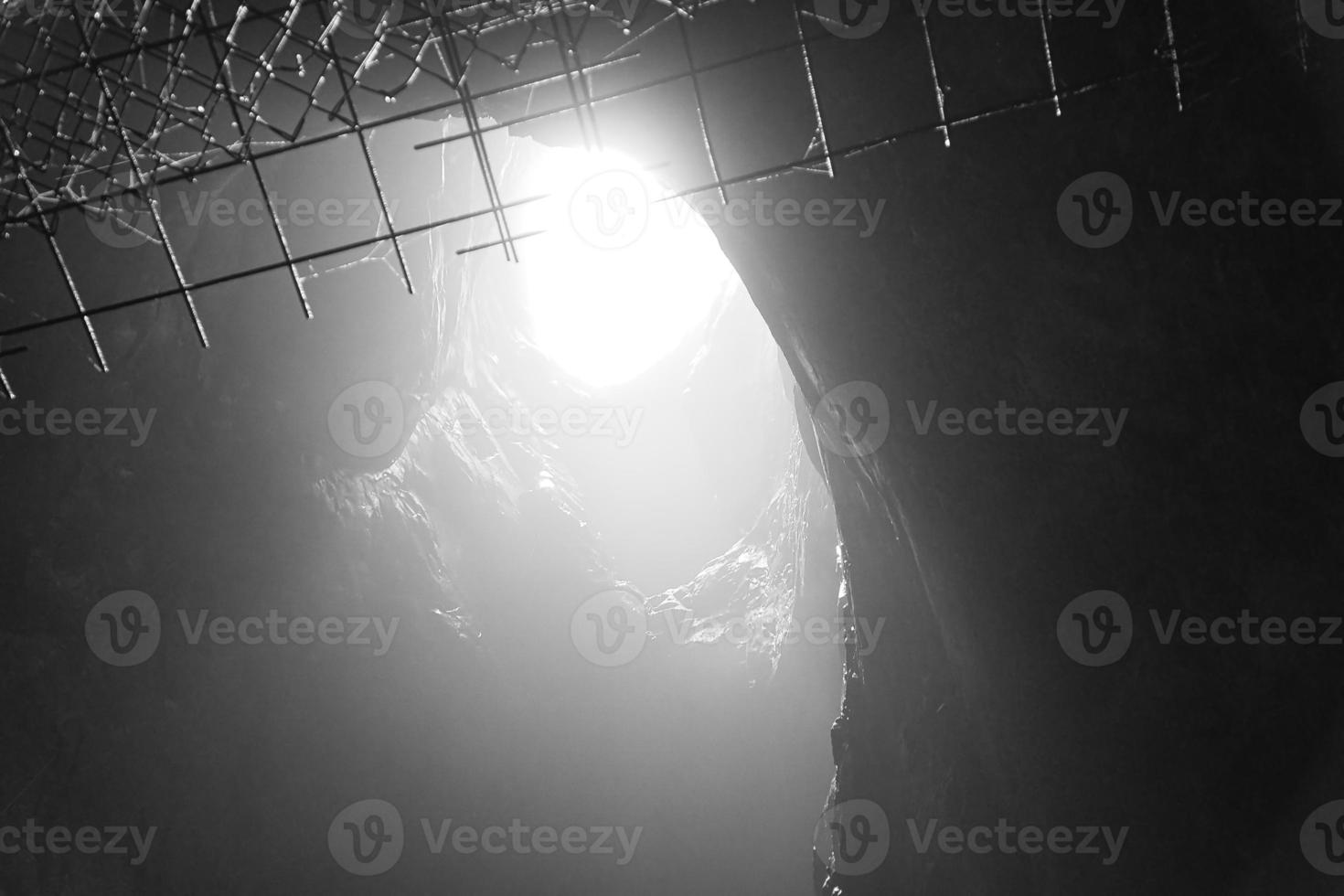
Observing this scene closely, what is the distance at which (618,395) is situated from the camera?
29703 mm

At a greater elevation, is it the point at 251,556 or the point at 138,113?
the point at 138,113

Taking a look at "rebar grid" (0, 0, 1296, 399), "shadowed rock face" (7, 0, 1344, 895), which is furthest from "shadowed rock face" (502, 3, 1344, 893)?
"rebar grid" (0, 0, 1296, 399)

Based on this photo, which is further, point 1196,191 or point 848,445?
point 848,445

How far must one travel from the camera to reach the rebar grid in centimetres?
675

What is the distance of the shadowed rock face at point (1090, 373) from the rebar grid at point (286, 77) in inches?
Answer: 10.9

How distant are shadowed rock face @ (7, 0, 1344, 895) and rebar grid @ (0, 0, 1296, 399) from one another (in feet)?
0.91

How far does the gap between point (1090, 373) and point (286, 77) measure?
8608mm

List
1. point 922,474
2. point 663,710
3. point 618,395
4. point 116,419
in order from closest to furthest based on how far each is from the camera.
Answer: point 922,474 < point 116,419 < point 663,710 < point 618,395

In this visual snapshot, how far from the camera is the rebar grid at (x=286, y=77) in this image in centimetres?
675

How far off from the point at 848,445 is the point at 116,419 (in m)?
9.43

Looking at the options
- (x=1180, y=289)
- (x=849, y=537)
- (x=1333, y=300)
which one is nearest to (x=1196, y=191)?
(x=1180, y=289)

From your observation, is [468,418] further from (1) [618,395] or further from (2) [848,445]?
(2) [848,445]

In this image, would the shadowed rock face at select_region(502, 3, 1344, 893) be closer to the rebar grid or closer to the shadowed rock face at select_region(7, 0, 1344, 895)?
the shadowed rock face at select_region(7, 0, 1344, 895)

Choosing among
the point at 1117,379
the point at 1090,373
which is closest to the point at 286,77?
the point at 1090,373
